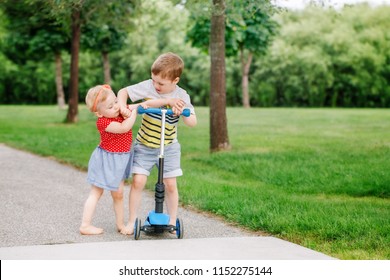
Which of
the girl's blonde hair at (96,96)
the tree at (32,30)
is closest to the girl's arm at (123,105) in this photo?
the girl's blonde hair at (96,96)

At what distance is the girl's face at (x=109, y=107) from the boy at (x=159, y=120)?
0.22ft

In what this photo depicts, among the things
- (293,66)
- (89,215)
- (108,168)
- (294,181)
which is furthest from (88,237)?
(293,66)

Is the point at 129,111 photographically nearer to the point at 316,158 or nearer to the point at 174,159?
the point at 174,159

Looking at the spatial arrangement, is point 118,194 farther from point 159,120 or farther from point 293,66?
point 293,66

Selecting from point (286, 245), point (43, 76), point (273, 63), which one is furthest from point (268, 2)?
point (43, 76)

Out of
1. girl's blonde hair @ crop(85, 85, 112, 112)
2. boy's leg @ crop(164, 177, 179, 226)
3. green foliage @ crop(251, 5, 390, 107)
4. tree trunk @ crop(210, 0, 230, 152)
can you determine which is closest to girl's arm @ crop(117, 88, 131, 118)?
girl's blonde hair @ crop(85, 85, 112, 112)

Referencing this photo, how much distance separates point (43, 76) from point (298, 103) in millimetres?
21358

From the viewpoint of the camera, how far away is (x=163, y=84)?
576 cm

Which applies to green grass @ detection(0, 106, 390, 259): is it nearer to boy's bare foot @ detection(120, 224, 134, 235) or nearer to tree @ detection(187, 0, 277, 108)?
boy's bare foot @ detection(120, 224, 134, 235)

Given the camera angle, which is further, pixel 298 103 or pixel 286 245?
pixel 298 103

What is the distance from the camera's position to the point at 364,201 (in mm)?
8359

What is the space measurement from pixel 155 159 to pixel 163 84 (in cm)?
75

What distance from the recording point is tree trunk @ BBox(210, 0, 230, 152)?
12859mm

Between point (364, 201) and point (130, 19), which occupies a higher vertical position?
point (130, 19)
